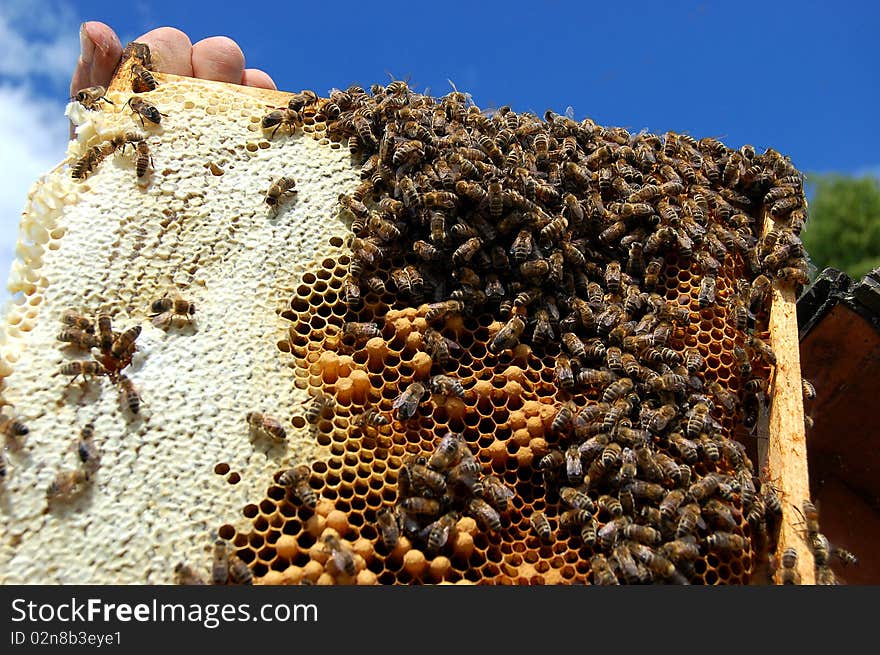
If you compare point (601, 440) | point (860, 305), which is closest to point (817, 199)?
point (860, 305)

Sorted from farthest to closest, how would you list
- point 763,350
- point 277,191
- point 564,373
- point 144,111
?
point 144,111 → point 277,191 → point 763,350 → point 564,373

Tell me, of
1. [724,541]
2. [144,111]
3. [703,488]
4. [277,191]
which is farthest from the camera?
[144,111]

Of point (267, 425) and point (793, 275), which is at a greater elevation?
point (793, 275)

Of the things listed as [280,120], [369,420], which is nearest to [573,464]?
[369,420]

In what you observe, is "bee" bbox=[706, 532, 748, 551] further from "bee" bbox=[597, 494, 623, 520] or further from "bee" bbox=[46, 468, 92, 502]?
"bee" bbox=[46, 468, 92, 502]

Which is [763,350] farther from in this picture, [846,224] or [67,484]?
[846,224]

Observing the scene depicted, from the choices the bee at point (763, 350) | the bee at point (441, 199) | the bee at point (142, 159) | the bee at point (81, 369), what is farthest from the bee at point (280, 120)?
the bee at point (763, 350)
